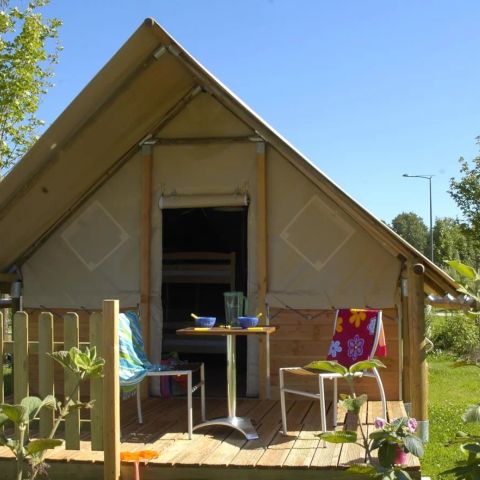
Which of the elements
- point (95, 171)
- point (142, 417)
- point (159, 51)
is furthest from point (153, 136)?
point (142, 417)

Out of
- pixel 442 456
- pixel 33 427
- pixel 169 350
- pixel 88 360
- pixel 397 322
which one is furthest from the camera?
pixel 169 350

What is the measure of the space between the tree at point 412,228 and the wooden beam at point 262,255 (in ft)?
133

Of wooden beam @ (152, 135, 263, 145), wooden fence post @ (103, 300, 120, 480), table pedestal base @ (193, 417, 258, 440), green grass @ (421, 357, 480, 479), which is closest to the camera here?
wooden fence post @ (103, 300, 120, 480)

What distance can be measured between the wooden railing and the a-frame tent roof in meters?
1.73


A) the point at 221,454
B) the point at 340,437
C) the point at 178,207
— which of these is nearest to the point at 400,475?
the point at 340,437

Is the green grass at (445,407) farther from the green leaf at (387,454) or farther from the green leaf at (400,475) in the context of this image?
the green leaf at (400,475)

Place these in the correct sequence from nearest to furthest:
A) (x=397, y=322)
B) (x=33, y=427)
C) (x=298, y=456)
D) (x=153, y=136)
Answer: (x=298, y=456), (x=33, y=427), (x=397, y=322), (x=153, y=136)

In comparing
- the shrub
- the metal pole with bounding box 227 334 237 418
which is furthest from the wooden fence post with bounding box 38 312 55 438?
the shrub

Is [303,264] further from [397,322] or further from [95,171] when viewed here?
[95,171]

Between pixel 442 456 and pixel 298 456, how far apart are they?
1.79m

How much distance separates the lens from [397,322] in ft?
19.0

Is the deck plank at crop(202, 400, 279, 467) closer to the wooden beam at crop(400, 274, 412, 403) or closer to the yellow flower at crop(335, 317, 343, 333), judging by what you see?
the yellow flower at crop(335, 317, 343, 333)

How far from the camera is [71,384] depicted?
3871mm

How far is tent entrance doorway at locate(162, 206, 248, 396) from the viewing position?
8.18m
